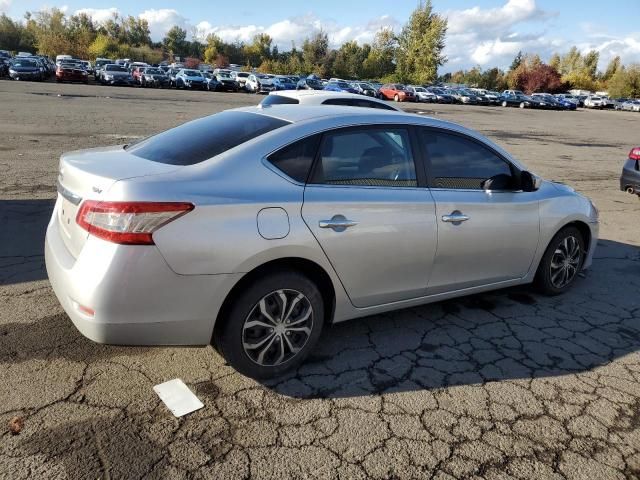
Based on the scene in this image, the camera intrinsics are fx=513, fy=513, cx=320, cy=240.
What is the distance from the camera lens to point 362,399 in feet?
9.89

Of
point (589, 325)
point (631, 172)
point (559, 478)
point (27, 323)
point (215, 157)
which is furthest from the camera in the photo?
point (631, 172)

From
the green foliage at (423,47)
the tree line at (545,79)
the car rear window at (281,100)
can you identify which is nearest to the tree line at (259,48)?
the green foliage at (423,47)

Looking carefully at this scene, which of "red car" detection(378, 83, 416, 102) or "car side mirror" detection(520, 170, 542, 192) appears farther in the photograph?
"red car" detection(378, 83, 416, 102)

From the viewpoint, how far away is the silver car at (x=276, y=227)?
2639 mm

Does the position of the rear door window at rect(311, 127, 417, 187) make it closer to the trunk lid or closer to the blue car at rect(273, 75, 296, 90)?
the trunk lid

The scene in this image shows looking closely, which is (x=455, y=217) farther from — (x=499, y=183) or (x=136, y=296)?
(x=136, y=296)

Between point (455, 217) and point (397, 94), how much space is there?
1735 inches

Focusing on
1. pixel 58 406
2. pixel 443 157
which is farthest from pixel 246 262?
pixel 443 157

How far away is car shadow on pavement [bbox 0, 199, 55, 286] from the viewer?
4.43m

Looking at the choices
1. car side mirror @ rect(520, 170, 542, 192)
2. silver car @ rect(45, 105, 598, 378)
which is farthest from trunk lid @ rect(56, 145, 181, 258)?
car side mirror @ rect(520, 170, 542, 192)

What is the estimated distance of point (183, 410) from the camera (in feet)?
9.21

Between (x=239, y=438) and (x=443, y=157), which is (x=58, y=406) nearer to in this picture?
(x=239, y=438)

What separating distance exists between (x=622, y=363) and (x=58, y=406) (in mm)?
3646

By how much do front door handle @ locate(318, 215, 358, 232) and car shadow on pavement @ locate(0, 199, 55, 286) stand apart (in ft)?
9.02
